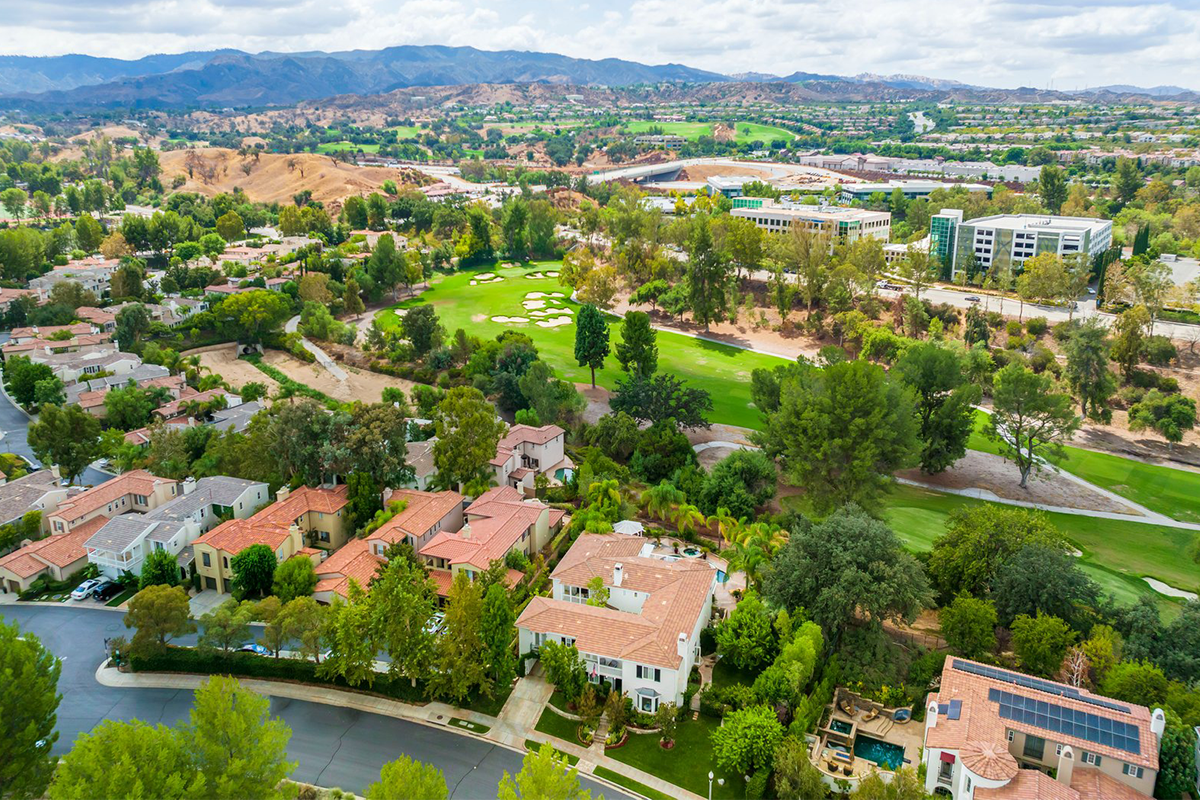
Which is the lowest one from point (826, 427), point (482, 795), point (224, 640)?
point (482, 795)

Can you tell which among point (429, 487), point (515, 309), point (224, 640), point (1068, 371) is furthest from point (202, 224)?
point (1068, 371)

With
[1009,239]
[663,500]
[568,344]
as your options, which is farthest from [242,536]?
[1009,239]

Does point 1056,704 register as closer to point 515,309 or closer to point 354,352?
point 354,352

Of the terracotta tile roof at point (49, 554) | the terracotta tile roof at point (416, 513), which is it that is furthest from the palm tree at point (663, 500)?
the terracotta tile roof at point (49, 554)

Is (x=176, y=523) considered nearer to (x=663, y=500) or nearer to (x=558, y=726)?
(x=558, y=726)

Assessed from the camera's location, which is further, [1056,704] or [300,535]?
[300,535]

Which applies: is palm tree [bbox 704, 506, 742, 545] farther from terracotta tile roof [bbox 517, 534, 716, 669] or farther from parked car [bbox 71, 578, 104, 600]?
parked car [bbox 71, 578, 104, 600]

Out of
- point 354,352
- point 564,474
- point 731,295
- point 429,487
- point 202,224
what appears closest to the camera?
point 429,487
